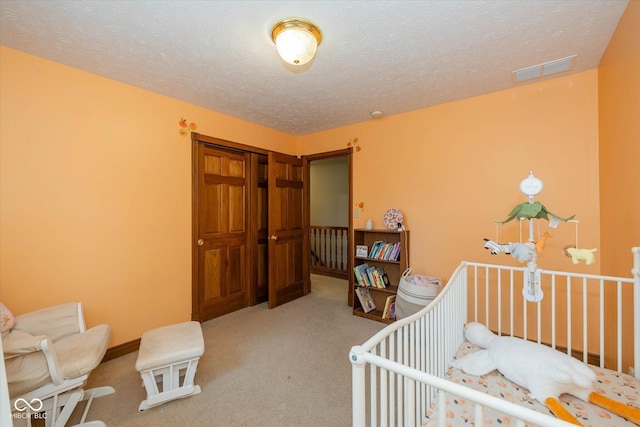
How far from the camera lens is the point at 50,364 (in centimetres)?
140

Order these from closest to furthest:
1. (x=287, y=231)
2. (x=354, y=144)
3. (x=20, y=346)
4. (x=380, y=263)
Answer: (x=20, y=346)
(x=380, y=263)
(x=354, y=144)
(x=287, y=231)

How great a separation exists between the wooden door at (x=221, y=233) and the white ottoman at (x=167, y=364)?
1112 millimetres

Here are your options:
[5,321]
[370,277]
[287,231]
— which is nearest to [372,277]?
[370,277]

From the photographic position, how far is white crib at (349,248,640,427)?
2.71ft

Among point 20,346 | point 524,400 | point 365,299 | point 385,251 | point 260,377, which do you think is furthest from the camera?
point 365,299

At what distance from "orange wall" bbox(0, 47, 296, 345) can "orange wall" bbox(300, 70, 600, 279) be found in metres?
2.21

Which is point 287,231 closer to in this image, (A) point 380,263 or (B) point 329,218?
(A) point 380,263

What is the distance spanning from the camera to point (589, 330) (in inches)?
84.8

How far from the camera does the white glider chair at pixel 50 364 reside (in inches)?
52.8

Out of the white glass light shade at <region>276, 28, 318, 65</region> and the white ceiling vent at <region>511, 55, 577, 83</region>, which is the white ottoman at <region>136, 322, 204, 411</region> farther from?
the white ceiling vent at <region>511, 55, 577, 83</region>

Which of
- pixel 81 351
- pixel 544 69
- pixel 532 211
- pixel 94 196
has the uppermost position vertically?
pixel 544 69

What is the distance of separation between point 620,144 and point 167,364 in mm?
3275

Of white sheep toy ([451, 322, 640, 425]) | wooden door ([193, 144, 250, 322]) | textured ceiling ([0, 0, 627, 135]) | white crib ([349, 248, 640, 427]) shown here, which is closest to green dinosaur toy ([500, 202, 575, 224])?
white crib ([349, 248, 640, 427])

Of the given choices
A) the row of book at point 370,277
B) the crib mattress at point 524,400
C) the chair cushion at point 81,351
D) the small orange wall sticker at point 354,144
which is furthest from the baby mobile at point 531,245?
the chair cushion at point 81,351
